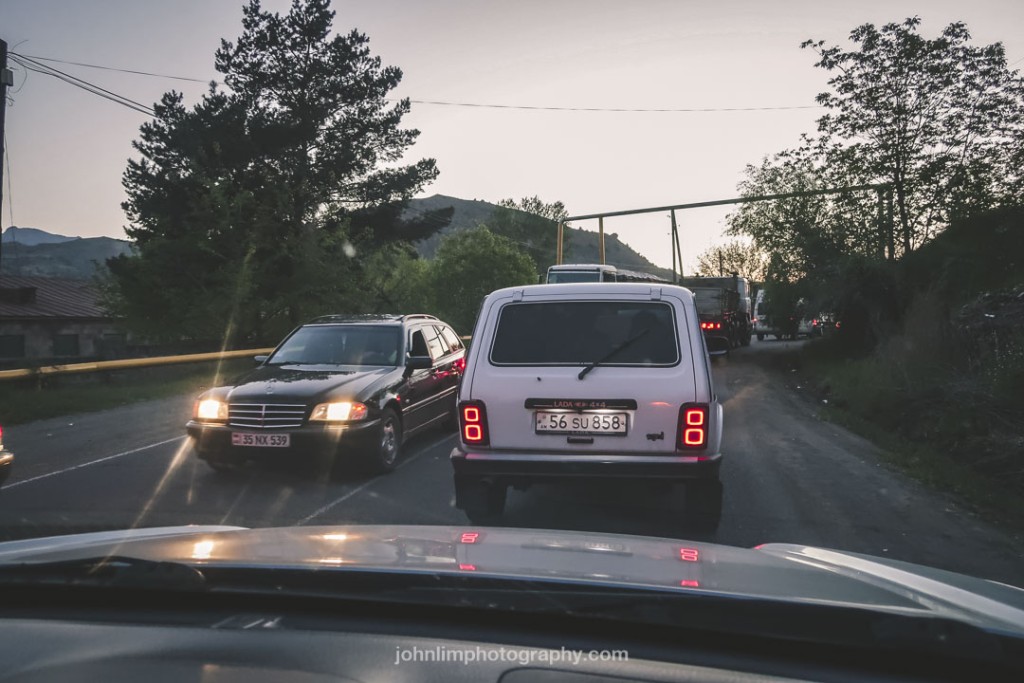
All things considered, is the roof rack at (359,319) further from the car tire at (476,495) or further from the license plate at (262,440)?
the car tire at (476,495)

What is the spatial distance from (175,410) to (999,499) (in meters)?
12.9

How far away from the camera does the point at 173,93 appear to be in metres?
31.4

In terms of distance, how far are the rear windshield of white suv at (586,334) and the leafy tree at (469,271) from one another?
72733 mm

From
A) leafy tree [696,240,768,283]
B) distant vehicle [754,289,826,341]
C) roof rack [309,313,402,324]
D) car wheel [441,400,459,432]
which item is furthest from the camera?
leafy tree [696,240,768,283]

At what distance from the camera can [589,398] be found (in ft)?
18.4

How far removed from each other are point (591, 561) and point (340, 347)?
7611 mm

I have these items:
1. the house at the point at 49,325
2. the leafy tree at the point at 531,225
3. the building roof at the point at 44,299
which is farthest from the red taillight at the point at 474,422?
the leafy tree at the point at 531,225

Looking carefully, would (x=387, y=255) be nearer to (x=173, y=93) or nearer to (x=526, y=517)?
(x=173, y=93)

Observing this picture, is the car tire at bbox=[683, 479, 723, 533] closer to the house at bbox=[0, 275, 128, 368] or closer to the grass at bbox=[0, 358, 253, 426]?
the grass at bbox=[0, 358, 253, 426]

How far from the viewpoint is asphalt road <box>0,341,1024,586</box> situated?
5777 millimetres

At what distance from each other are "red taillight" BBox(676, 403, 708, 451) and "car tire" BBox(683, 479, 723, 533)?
258mm

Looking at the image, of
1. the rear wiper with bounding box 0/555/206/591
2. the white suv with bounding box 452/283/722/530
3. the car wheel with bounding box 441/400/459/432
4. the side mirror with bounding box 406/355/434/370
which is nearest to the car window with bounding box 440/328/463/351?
the car wheel with bounding box 441/400/459/432

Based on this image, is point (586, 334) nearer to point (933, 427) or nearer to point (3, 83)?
point (933, 427)

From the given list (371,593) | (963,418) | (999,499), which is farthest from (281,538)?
(963,418)
